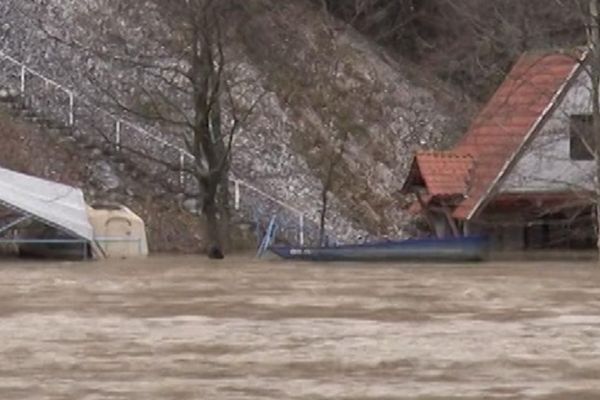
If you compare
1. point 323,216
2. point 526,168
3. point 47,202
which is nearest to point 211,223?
point 47,202

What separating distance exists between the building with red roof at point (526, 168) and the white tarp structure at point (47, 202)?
30.1 feet

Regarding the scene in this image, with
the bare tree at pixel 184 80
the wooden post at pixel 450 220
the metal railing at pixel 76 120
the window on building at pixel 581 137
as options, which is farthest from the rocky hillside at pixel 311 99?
the window on building at pixel 581 137

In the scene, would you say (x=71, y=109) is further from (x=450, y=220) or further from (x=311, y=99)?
(x=450, y=220)

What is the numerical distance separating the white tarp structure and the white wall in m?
9.95

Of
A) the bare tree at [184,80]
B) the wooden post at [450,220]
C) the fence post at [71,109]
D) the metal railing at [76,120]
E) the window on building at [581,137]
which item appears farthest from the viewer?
the fence post at [71,109]

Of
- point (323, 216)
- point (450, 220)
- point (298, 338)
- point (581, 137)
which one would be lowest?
point (298, 338)

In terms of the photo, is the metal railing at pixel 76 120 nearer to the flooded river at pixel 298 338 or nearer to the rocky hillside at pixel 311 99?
Answer: the rocky hillside at pixel 311 99

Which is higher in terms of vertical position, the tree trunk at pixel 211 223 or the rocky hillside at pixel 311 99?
the rocky hillside at pixel 311 99

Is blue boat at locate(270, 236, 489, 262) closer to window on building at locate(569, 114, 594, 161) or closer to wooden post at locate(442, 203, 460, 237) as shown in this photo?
window on building at locate(569, 114, 594, 161)

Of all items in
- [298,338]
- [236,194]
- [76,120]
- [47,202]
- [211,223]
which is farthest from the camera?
[76,120]

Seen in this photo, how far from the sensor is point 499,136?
35.3 meters

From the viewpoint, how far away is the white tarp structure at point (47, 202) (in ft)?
90.0

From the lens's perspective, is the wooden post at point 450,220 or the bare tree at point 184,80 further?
the wooden post at point 450,220

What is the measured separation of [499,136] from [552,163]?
1938 mm
